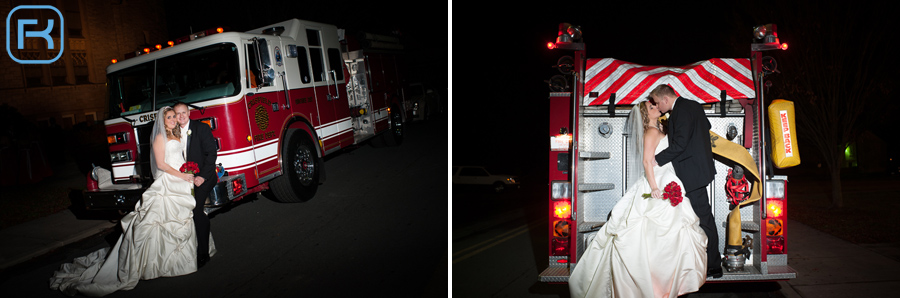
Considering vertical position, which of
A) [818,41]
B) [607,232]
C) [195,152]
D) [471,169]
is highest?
[818,41]

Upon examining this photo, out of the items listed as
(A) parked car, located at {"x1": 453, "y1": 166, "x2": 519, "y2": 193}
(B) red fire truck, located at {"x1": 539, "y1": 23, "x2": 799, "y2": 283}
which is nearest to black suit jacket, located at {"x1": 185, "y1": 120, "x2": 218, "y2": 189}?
(B) red fire truck, located at {"x1": 539, "y1": 23, "x2": 799, "y2": 283}

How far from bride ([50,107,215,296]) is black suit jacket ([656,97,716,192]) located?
4810 millimetres

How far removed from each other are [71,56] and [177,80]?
17.2m

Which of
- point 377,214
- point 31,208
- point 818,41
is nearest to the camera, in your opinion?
point 377,214

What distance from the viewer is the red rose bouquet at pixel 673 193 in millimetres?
4262

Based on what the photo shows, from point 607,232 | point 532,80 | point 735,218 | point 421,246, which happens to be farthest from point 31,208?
point 532,80

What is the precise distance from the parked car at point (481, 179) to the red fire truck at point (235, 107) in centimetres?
1265

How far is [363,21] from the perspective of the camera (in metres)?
23.4

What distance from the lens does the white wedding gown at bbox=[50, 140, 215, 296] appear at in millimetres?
5430

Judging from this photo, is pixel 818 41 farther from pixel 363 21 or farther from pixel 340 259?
pixel 363 21

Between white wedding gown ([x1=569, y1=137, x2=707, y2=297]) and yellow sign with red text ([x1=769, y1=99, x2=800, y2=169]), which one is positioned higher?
yellow sign with red text ([x1=769, y1=99, x2=800, y2=169])

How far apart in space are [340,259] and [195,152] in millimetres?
1986

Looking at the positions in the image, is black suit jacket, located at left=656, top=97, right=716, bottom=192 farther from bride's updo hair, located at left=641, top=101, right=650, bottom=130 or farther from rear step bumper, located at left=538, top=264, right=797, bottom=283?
rear step bumper, located at left=538, top=264, right=797, bottom=283

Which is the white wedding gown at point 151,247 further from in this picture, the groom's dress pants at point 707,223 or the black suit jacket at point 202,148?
the groom's dress pants at point 707,223
